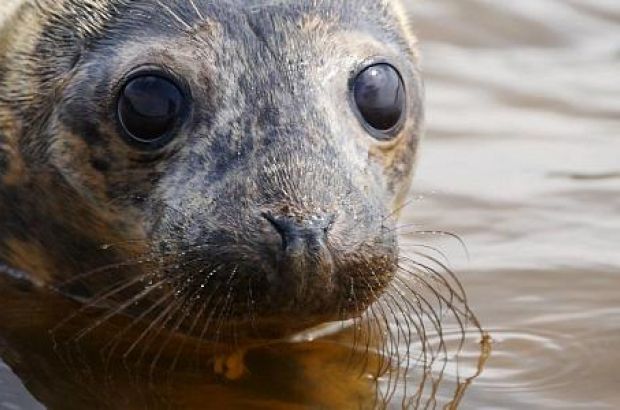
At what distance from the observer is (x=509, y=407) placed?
586 cm

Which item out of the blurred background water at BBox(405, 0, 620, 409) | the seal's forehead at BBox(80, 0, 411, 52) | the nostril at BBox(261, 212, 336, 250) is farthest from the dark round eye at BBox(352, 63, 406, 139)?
the nostril at BBox(261, 212, 336, 250)

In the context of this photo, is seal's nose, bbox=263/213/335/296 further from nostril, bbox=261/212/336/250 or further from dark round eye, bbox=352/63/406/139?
dark round eye, bbox=352/63/406/139

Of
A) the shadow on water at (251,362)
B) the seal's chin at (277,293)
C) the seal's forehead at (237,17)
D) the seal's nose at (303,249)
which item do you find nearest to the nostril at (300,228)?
the seal's nose at (303,249)

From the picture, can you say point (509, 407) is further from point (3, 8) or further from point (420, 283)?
point (3, 8)

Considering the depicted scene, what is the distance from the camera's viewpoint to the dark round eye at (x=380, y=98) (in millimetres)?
6121

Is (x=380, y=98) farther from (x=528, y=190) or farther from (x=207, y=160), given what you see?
(x=528, y=190)

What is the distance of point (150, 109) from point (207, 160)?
0.37 metres

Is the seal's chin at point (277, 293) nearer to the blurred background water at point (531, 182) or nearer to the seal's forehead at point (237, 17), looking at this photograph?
the blurred background water at point (531, 182)

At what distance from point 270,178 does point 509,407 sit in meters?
1.15

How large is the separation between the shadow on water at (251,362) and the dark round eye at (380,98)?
0.60 meters

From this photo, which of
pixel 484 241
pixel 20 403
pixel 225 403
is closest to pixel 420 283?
pixel 484 241

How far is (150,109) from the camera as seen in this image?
6.03 metres

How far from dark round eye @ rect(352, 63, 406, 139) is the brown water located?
77 centimetres

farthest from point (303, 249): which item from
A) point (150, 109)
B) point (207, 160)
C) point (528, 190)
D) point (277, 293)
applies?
point (528, 190)
